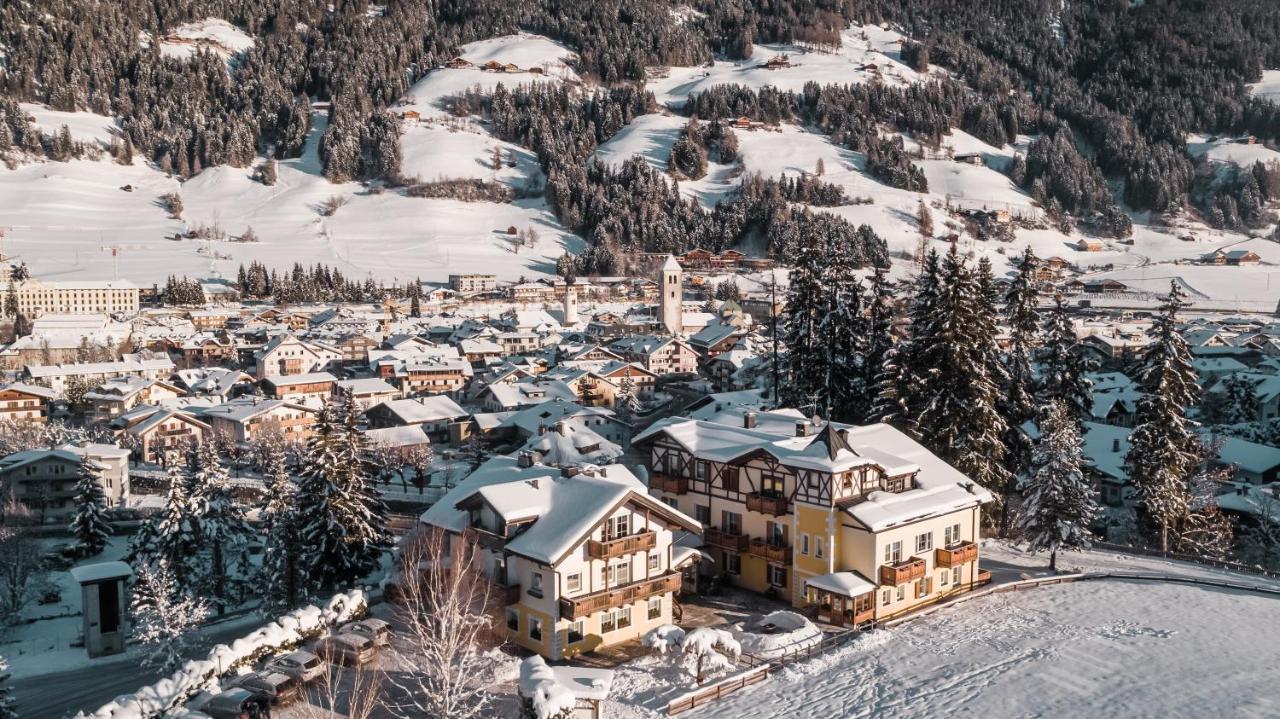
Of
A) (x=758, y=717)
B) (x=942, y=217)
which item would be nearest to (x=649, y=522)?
(x=758, y=717)

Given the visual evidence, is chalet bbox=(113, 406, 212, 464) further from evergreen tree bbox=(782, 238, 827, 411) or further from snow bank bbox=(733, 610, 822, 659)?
snow bank bbox=(733, 610, 822, 659)

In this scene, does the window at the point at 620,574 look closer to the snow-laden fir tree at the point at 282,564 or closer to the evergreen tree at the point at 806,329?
the snow-laden fir tree at the point at 282,564

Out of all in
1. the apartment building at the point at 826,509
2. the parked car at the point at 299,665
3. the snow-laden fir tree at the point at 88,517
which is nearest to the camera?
the parked car at the point at 299,665

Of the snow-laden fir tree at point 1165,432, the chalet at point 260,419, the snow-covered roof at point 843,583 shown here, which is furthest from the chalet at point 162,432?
the snow-laden fir tree at point 1165,432

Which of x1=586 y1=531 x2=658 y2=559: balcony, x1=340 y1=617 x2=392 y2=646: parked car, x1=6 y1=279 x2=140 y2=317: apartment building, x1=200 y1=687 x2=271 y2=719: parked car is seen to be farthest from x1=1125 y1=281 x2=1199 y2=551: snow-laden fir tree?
x1=6 y1=279 x2=140 y2=317: apartment building

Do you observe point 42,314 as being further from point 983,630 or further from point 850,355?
point 983,630

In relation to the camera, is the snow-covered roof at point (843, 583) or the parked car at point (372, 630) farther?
the snow-covered roof at point (843, 583)
